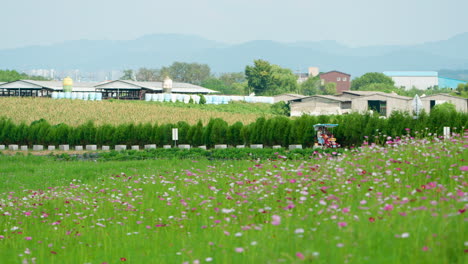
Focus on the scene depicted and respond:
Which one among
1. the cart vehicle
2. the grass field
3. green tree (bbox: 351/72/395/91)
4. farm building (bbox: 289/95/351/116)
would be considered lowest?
the cart vehicle

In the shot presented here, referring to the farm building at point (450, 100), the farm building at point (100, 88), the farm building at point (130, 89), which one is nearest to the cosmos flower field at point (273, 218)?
the farm building at point (450, 100)

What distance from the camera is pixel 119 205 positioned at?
504 inches

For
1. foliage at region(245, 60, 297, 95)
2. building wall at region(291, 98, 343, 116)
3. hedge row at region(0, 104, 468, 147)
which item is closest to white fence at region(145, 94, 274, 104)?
building wall at region(291, 98, 343, 116)

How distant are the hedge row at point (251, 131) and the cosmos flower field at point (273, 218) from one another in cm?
1350

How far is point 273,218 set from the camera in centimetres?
632

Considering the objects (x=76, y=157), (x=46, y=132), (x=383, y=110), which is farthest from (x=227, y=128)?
(x=383, y=110)

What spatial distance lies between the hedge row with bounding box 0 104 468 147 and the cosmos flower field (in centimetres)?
1350

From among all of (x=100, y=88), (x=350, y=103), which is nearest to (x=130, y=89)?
(x=100, y=88)

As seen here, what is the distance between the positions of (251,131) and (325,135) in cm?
550

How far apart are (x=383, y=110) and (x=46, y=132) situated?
46.7 meters

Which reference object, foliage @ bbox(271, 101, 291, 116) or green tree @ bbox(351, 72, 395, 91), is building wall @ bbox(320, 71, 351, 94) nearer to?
green tree @ bbox(351, 72, 395, 91)

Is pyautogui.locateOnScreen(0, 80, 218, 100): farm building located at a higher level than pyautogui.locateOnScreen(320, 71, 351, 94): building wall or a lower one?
lower

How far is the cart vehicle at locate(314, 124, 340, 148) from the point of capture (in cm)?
2966

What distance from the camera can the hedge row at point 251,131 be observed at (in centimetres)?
2878
